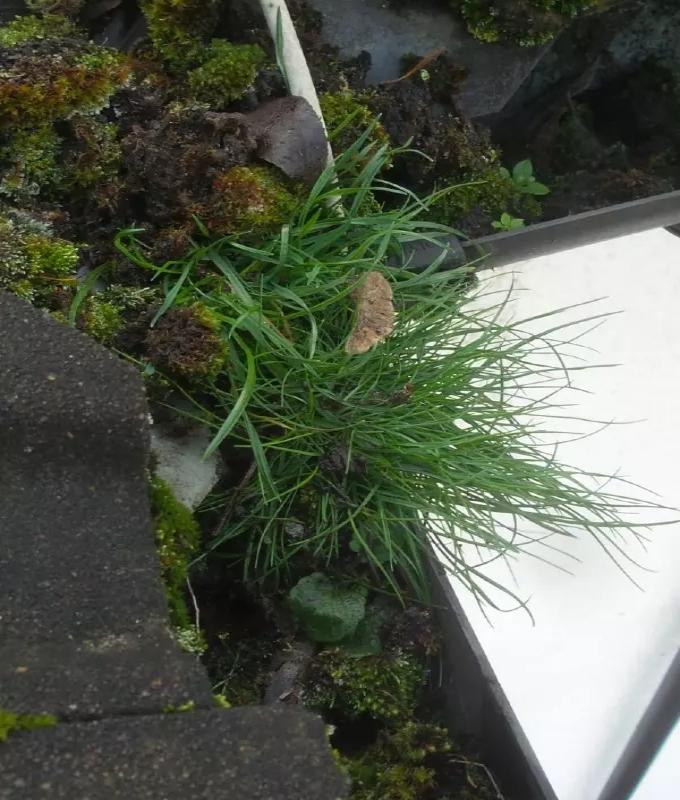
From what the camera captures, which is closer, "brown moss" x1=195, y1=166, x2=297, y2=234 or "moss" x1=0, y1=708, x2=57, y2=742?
"moss" x1=0, y1=708, x2=57, y2=742

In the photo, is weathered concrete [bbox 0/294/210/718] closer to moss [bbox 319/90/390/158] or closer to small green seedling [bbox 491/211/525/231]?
moss [bbox 319/90/390/158]

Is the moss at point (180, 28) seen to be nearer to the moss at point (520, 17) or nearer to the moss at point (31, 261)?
the moss at point (31, 261)

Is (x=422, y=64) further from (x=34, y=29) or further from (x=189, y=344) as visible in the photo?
(x=189, y=344)

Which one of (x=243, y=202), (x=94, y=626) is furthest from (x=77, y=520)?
(x=243, y=202)

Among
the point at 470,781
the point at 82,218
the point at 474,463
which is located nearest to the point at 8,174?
the point at 82,218

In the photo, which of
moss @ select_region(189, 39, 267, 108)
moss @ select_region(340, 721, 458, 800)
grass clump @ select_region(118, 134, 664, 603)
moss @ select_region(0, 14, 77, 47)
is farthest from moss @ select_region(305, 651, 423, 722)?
moss @ select_region(0, 14, 77, 47)

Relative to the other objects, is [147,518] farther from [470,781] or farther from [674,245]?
[674,245]

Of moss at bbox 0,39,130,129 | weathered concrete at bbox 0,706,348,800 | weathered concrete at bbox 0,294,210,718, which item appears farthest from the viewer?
moss at bbox 0,39,130,129
